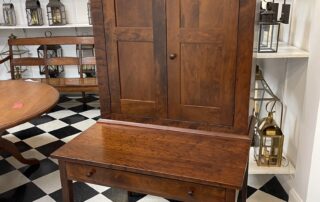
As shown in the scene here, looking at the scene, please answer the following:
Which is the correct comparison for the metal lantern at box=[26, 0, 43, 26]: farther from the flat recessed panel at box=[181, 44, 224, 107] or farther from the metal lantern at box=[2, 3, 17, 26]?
the flat recessed panel at box=[181, 44, 224, 107]

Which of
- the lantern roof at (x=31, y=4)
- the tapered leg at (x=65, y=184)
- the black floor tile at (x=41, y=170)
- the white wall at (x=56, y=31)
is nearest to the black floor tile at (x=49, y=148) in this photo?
the black floor tile at (x=41, y=170)

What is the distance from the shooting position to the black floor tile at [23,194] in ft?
7.92

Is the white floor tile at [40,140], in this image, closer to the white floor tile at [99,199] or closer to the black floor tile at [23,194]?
the black floor tile at [23,194]

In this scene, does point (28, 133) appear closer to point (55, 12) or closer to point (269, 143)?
point (55, 12)

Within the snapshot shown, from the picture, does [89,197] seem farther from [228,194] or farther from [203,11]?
[203,11]

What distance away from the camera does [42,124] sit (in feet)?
12.4

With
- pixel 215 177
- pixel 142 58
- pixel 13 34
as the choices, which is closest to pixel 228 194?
pixel 215 177

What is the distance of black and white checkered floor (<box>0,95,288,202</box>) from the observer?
2408 mm

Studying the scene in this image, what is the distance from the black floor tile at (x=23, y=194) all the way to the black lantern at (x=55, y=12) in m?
2.53

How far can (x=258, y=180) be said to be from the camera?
8.39 feet

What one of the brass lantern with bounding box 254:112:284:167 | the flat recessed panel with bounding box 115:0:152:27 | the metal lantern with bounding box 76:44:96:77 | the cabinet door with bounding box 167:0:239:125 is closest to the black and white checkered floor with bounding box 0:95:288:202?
the brass lantern with bounding box 254:112:284:167

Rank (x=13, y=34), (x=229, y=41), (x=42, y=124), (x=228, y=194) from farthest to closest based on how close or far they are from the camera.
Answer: (x=13, y=34) → (x=42, y=124) → (x=229, y=41) → (x=228, y=194)

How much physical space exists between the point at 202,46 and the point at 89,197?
146cm

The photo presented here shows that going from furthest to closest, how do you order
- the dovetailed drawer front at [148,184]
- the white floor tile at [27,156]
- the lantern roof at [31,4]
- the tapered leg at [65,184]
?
the lantern roof at [31,4] < the white floor tile at [27,156] < the tapered leg at [65,184] < the dovetailed drawer front at [148,184]
